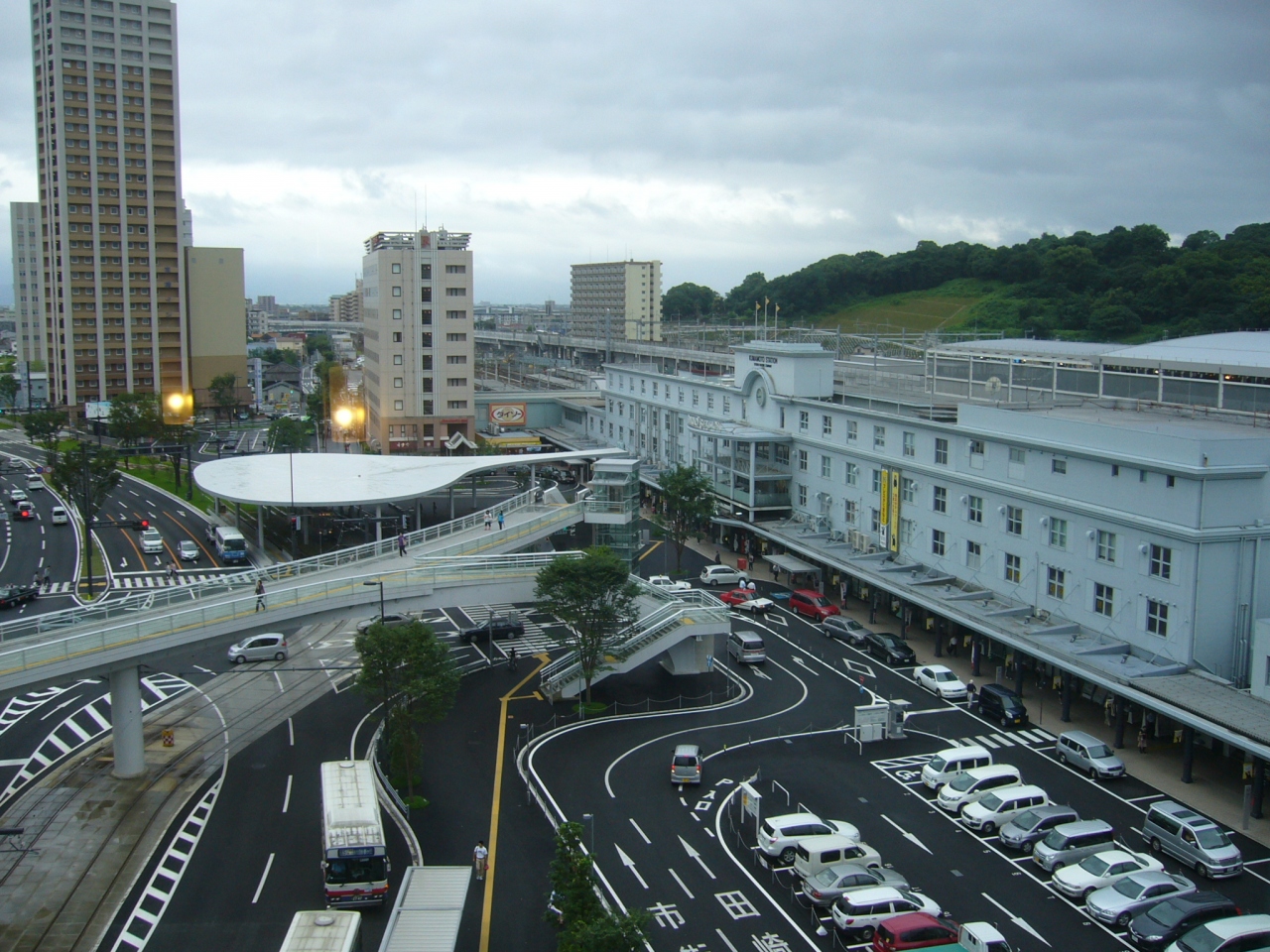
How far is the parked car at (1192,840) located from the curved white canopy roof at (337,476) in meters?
31.9

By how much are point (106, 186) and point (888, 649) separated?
103 m

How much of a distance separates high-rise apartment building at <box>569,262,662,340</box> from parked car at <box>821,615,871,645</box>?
421 feet

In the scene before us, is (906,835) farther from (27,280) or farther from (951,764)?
(27,280)

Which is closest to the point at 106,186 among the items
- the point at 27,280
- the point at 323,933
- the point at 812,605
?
the point at 27,280

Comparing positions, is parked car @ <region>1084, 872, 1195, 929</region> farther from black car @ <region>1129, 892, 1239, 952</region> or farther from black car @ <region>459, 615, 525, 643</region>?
black car @ <region>459, 615, 525, 643</region>

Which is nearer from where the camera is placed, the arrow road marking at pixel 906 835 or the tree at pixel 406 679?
the arrow road marking at pixel 906 835

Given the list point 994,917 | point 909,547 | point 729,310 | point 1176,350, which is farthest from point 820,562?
point 729,310

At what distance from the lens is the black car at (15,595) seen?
158ft

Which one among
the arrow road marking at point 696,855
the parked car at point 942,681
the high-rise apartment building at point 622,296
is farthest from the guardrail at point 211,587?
the high-rise apartment building at point 622,296

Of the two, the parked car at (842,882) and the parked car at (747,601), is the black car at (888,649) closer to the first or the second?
the parked car at (747,601)

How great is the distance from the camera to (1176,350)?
4397 centimetres

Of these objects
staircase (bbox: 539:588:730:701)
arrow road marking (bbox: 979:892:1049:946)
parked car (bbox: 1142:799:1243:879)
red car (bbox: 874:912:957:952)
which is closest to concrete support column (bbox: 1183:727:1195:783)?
parked car (bbox: 1142:799:1243:879)

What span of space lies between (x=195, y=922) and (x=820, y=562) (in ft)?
105

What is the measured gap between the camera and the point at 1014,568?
3834 cm
